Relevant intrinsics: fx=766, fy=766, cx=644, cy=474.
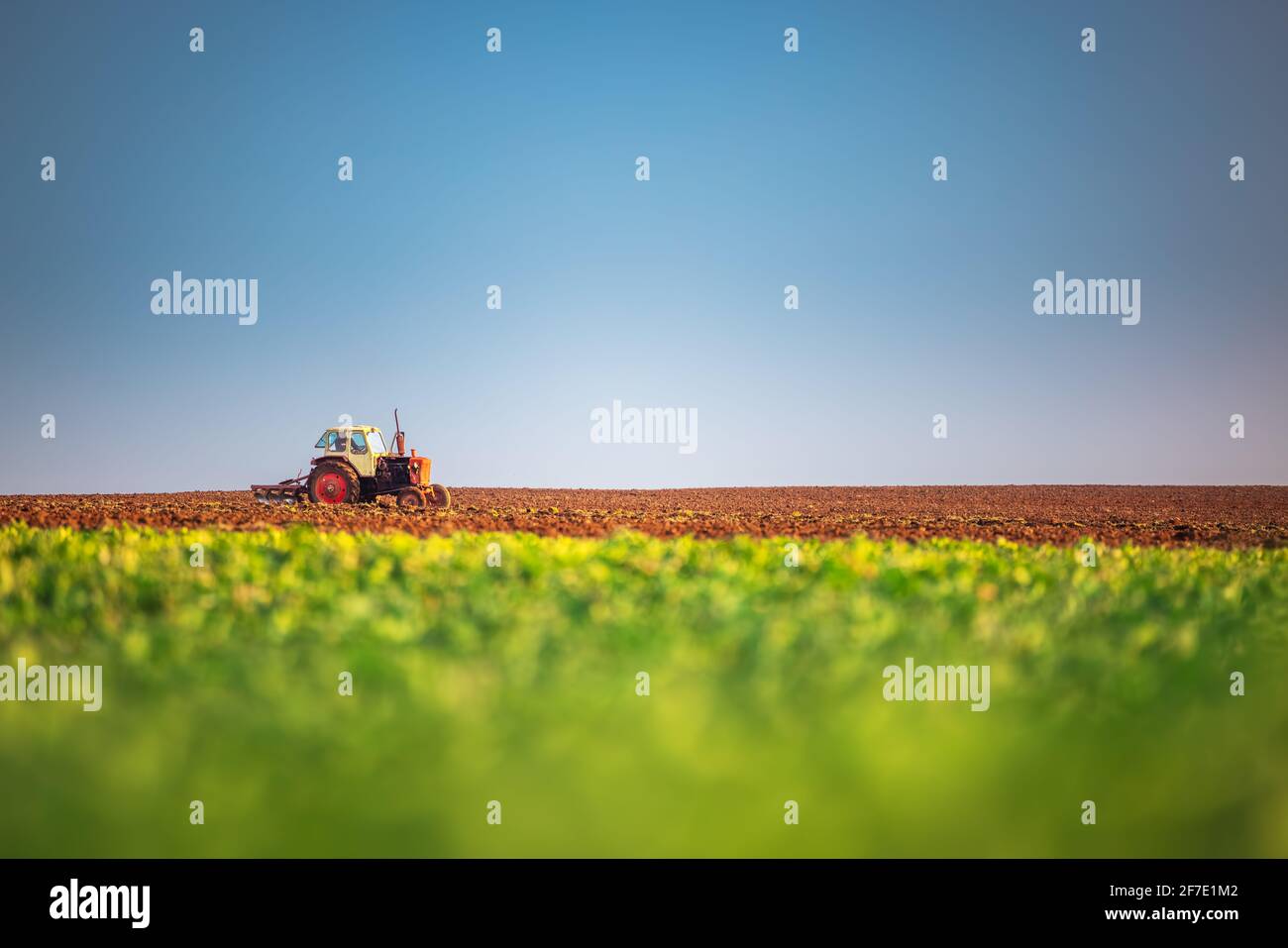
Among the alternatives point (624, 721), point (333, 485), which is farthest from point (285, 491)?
point (624, 721)

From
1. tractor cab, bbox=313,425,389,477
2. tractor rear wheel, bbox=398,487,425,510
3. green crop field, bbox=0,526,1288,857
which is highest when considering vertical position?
tractor cab, bbox=313,425,389,477

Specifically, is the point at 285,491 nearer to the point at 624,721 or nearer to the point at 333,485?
the point at 333,485

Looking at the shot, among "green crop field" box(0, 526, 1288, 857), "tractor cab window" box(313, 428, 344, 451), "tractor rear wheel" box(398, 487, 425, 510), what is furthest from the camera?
"tractor cab window" box(313, 428, 344, 451)

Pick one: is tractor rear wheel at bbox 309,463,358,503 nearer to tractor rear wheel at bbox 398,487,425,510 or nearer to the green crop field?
tractor rear wheel at bbox 398,487,425,510

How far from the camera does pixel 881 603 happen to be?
289 inches

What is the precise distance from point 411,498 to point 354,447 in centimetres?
261

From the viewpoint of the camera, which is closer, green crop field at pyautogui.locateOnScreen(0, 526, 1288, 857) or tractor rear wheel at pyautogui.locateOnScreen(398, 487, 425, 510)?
green crop field at pyautogui.locateOnScreen(0, 526, 1288, 857)

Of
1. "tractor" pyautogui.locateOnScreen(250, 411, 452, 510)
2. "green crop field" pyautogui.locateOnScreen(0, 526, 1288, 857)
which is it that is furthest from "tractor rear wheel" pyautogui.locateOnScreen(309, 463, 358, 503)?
"green crop field" pyautogui.locateOnScreen(0, 526, 1288, 857)

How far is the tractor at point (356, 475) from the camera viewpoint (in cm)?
2366

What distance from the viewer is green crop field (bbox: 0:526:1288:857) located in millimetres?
3729

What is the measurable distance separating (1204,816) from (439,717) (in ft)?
13.7

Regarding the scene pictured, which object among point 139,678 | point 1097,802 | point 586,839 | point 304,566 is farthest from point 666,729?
point 304,566

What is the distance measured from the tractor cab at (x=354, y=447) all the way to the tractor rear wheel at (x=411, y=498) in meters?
1.46

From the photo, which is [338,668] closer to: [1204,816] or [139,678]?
[139,678]
